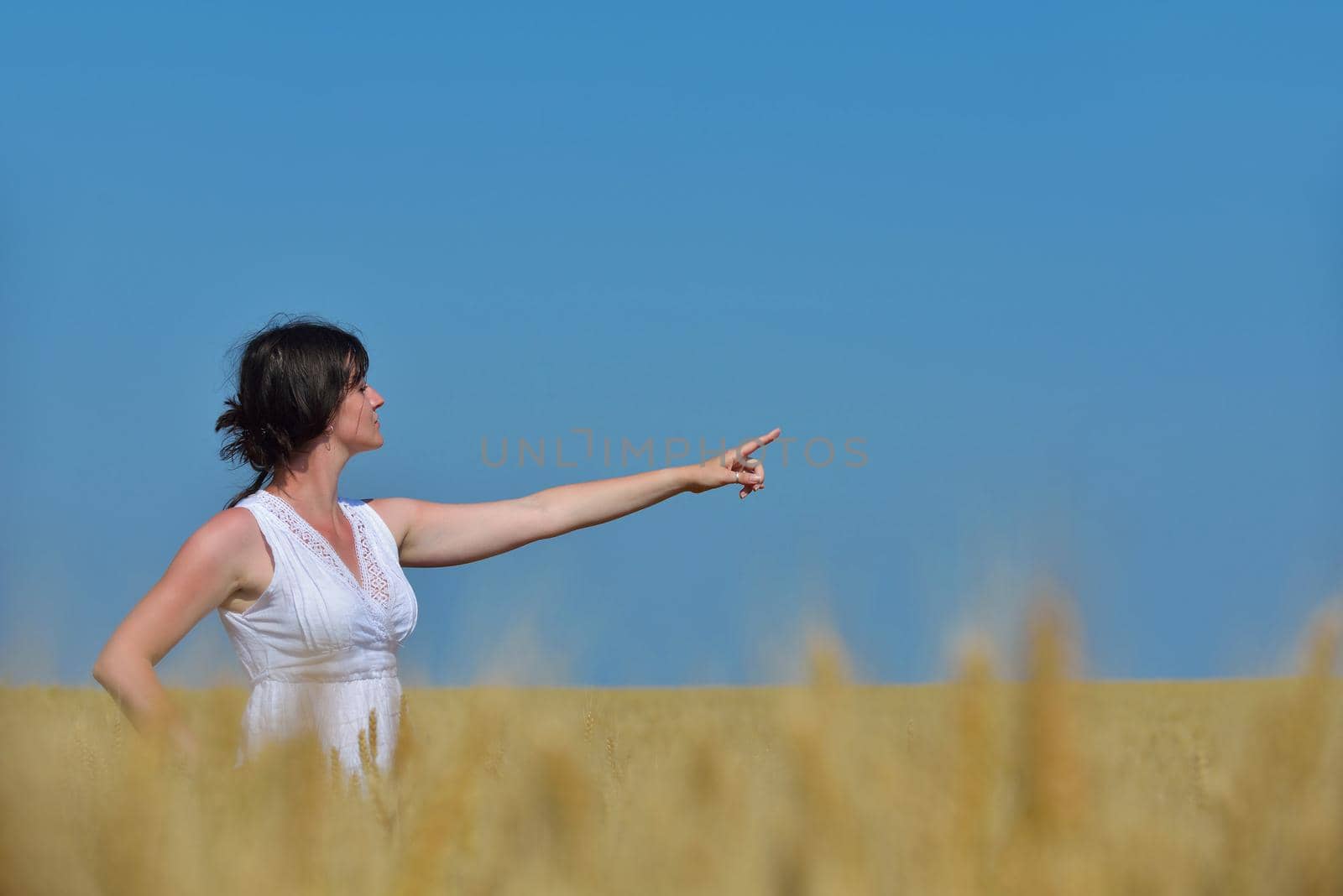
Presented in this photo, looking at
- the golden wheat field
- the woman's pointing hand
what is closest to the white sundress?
the woman's pointing hand

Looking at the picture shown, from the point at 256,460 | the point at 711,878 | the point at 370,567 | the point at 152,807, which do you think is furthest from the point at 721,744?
the point at 256,460

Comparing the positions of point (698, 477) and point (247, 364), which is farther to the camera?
point (698, 477)

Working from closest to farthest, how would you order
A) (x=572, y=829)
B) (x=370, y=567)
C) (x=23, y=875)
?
(x=23, y=875) < (x=572, y=829) < (x=370, y=567)

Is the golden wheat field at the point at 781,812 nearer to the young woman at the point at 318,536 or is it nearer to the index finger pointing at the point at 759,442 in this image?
the young woman at the point at 318,536

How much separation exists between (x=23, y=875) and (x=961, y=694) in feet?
2.38

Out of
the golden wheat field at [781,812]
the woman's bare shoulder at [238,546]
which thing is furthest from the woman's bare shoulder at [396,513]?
the golden wheat field at [781,812]

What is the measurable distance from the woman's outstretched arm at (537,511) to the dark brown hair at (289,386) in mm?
341

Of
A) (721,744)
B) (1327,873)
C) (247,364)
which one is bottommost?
(1327,873)

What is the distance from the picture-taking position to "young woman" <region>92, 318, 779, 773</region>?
Result: 2377mm

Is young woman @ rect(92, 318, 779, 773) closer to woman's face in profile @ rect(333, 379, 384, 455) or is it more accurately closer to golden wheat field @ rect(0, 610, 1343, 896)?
woman's face in profile @ rect(333, 379, 384, 455)

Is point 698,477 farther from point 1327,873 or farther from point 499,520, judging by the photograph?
point 1327,873

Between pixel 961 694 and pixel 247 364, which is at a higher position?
pixel 247 364

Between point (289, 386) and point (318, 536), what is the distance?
33 centimetres

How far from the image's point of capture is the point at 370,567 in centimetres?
277
